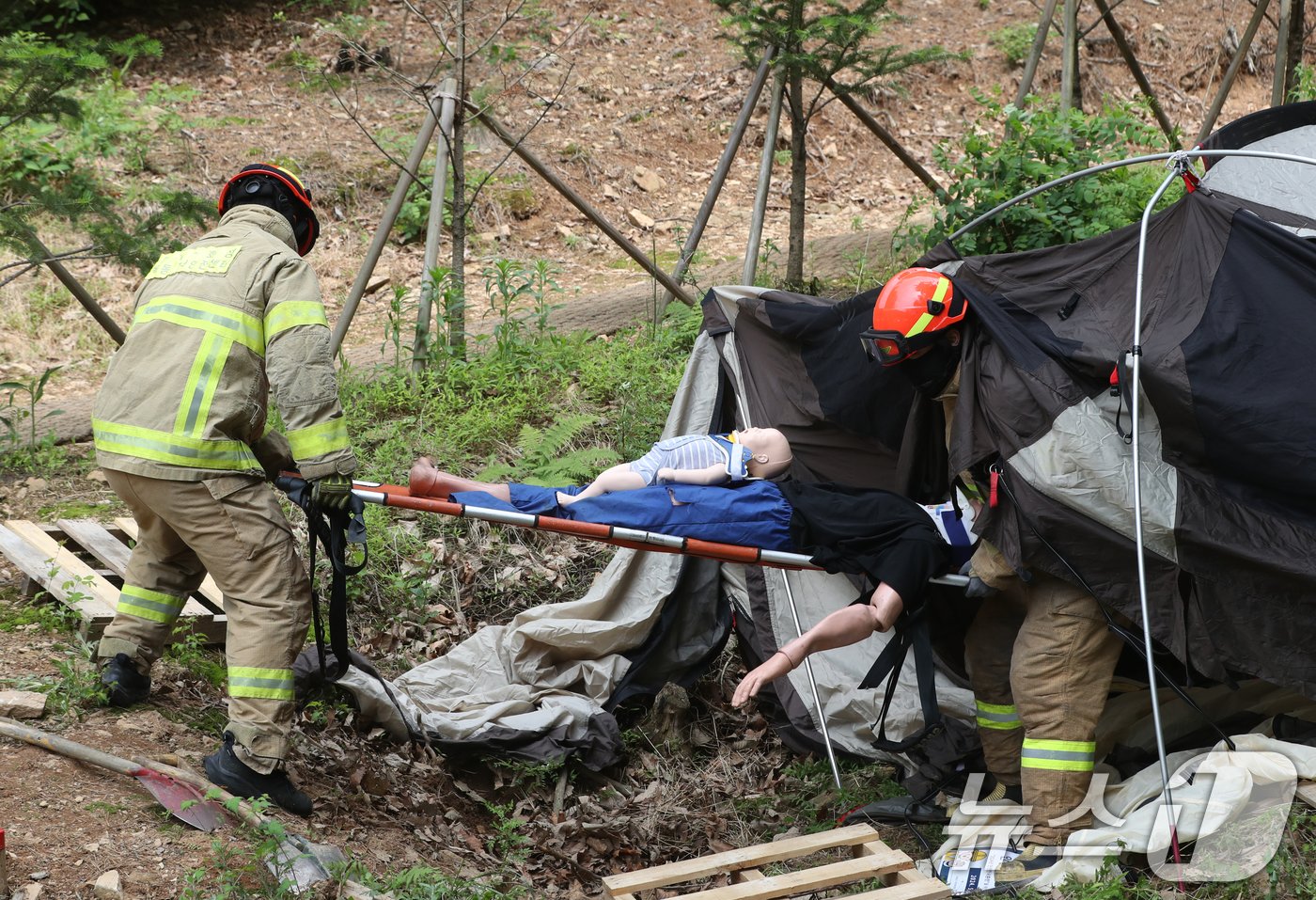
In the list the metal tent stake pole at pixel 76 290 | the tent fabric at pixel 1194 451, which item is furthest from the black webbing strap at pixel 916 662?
the metal tent stake pole at pixel 76 290

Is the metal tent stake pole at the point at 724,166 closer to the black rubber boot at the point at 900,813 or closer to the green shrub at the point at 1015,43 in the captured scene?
the black rubber boot at the point at 900,813

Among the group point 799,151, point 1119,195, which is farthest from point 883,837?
point 799,151

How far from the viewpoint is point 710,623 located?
217 inches

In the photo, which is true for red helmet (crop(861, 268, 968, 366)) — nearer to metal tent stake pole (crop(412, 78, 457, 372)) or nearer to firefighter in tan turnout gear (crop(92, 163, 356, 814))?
firefighter in tan turnout gear (crop(92, 163, 356, 814))

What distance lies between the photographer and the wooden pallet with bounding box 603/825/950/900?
11.8ft

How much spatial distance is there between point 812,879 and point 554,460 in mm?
3255

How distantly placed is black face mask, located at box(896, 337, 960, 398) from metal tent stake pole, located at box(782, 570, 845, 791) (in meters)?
1.29

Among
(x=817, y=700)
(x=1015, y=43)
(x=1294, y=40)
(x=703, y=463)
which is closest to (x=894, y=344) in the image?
(x=703, y=463)

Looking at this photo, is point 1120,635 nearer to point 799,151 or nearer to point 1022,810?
point 1022,810

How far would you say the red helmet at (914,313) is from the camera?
13.8 feet

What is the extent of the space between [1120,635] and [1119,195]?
167 inches

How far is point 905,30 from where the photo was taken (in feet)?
52.3

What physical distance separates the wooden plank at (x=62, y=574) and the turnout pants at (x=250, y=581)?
93 centimetres

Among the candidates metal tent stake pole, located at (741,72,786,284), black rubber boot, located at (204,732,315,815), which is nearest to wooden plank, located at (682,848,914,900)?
black rubber boot, located at (204,732,315,815)
